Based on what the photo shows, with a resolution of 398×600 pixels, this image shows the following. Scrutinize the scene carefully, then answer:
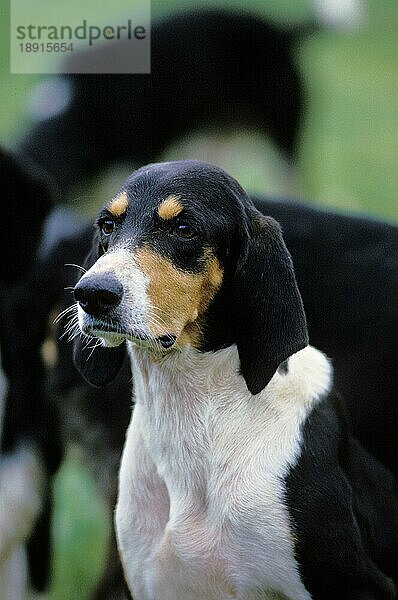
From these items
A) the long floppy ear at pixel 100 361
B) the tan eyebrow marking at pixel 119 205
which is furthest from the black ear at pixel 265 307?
the long floppy ear at pixel 100 361

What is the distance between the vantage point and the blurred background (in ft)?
10.5

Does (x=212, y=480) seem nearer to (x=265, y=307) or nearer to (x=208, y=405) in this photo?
(x=208, y=405)

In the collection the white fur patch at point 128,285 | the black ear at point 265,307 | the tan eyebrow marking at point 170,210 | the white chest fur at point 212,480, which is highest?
the tan eyebrow marking at point 170,210

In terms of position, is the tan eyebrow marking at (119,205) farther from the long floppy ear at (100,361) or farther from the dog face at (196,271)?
the long floppy ear at (100,361)

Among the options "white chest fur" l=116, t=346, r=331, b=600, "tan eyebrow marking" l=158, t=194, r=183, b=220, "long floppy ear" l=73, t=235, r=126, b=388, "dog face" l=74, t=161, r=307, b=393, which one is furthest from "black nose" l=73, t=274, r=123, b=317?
"long floppy ear" l=73, t=235, r=126, b=388

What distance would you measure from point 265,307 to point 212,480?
1.40 ft

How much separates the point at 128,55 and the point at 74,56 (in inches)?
6.3

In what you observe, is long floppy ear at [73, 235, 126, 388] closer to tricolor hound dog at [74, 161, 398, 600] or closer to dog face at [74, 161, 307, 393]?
tricolor hound dog at [74, 161, 398, 600]

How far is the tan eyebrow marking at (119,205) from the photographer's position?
8.13 ft

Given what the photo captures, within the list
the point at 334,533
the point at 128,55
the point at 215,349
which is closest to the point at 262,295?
the point at 215,349

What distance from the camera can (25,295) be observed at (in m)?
3.41

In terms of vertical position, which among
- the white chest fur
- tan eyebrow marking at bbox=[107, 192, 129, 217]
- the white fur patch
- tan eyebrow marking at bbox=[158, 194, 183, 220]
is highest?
tan eyebrow marking at bbox=[158, 194, 183, 220]

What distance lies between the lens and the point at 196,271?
2.43 meters

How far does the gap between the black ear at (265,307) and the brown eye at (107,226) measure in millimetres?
294
